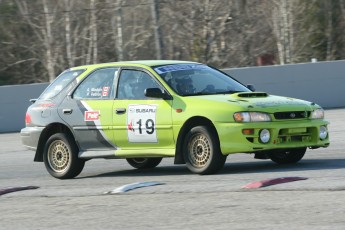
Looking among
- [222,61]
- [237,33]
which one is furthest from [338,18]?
[222,61]

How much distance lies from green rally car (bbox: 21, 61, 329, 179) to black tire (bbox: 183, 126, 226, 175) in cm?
1

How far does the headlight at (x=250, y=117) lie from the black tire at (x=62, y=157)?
8.32 ft

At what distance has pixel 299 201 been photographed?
8805 millimetres

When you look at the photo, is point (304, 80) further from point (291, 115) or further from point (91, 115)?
point (291, 115)

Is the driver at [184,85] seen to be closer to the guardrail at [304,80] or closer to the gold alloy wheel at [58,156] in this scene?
the gold alloy wheel at [58,156]

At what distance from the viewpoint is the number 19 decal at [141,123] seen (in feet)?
38.7

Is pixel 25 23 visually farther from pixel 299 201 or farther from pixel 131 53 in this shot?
pixel 299 201

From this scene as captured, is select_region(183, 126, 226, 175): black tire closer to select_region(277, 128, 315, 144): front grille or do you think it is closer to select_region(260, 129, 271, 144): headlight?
select_region(260, 129, 271, 144): headlight

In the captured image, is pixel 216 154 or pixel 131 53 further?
pixel 131 53

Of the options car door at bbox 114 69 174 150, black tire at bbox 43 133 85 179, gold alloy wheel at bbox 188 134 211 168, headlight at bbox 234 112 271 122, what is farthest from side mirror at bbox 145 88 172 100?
black tire at bbox 43 133 85 179

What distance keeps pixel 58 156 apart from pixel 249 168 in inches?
102

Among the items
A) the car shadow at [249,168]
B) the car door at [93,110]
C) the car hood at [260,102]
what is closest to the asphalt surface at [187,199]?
the car shadow at [249,168]

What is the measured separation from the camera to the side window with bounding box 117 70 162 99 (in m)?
12.1

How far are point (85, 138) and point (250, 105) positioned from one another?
2.48 meters
